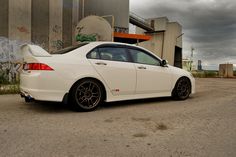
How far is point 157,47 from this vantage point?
43.4 m

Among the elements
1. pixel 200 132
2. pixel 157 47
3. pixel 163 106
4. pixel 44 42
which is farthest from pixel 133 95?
pixel 157 47

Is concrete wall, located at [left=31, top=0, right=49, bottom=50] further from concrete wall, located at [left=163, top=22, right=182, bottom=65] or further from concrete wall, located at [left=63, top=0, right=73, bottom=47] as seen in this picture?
concrete wall, located at [left=163, top=22, right=182, bottom=65]

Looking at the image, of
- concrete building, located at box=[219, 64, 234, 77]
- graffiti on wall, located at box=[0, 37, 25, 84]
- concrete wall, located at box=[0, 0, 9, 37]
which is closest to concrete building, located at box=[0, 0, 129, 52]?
concrete wall, located at box=[0, 0, 9, 37]

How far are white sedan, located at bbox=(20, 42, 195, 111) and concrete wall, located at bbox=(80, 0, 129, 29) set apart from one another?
39.6 feet

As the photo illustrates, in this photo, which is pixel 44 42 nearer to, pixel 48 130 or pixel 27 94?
pixel 27 94

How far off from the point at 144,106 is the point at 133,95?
1.19 feet

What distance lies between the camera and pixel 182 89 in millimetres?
6312

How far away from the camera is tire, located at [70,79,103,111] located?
4549 mm

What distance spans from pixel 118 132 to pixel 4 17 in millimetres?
11667

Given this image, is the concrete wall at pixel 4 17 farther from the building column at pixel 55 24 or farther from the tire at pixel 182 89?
the tire at pixel 182 89

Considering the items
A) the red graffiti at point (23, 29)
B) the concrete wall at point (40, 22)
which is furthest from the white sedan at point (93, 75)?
the concrete wall at point (40, 22)

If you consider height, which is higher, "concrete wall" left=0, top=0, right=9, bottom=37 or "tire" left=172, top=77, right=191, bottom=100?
"concrete wall" left=0, top=0, right=9, bottom=37

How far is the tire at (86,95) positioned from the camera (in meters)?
4.55

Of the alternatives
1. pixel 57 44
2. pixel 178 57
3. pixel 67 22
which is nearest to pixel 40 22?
pixel 57 44
